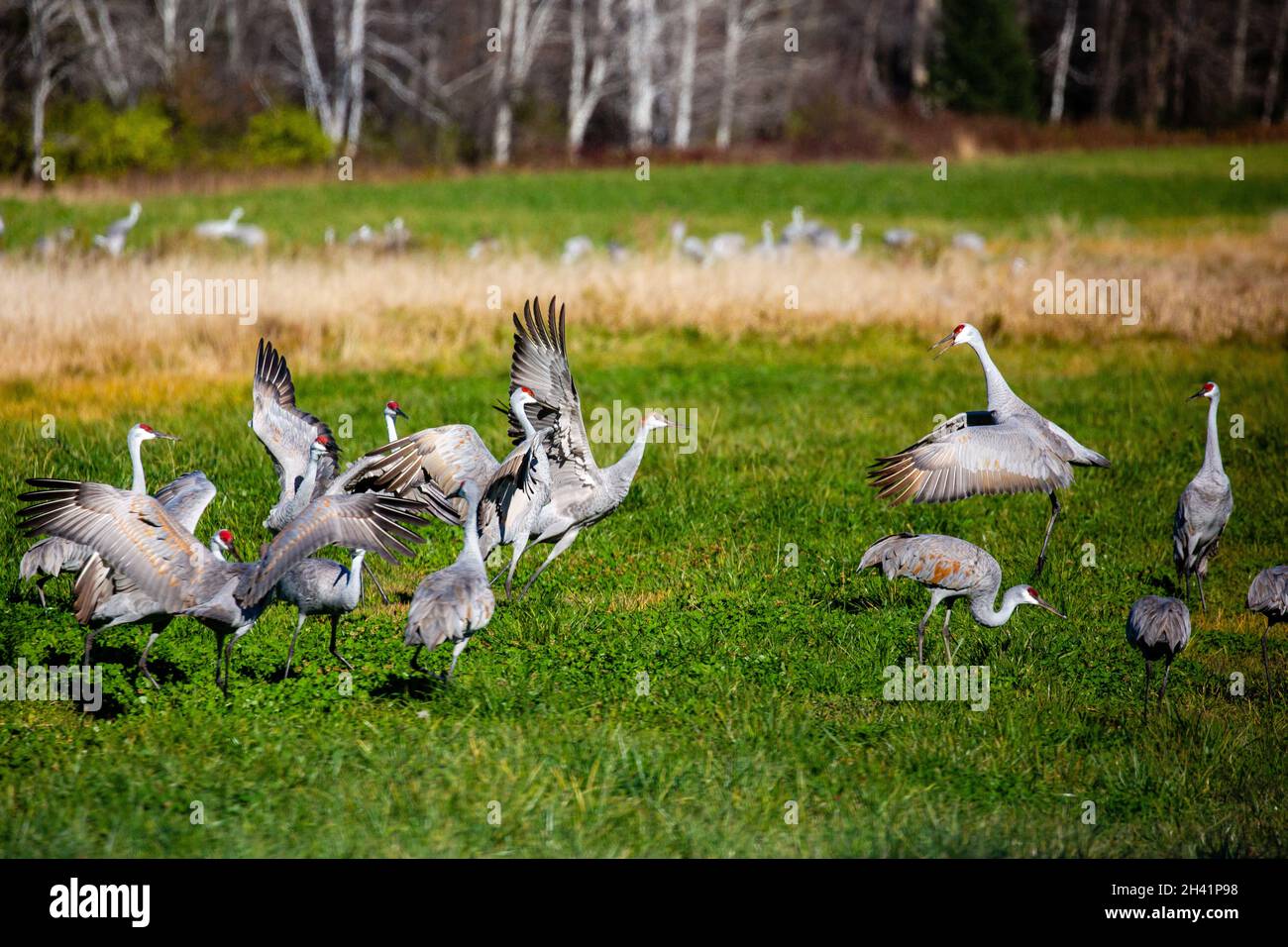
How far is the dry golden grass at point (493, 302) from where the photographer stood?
17.1 metres

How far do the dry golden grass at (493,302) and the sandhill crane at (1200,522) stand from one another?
10833 mm

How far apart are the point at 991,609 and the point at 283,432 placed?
517 cm

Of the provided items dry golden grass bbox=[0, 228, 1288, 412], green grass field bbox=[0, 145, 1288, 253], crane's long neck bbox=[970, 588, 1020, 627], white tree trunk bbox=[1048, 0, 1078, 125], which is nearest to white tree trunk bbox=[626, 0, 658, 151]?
green grass field bbox=[0, 145, 1288, 253]

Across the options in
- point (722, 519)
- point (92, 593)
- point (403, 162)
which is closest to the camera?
point (92, 593)

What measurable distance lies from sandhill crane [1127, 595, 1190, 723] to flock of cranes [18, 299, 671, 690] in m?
3.61

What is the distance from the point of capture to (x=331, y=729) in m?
7.26

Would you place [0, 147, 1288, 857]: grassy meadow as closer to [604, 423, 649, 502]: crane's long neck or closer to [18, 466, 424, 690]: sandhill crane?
[18, 466, 424, 690]: sandhill crane

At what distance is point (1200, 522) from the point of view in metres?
9.88

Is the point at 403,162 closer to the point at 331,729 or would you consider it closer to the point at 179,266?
the point at 179,266

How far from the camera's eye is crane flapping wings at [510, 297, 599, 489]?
365 inches

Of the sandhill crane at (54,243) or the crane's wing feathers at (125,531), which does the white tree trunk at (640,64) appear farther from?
the crane's wing feathers at (125,531)

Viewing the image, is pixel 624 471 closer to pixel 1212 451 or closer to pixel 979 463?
pixel 979 463
